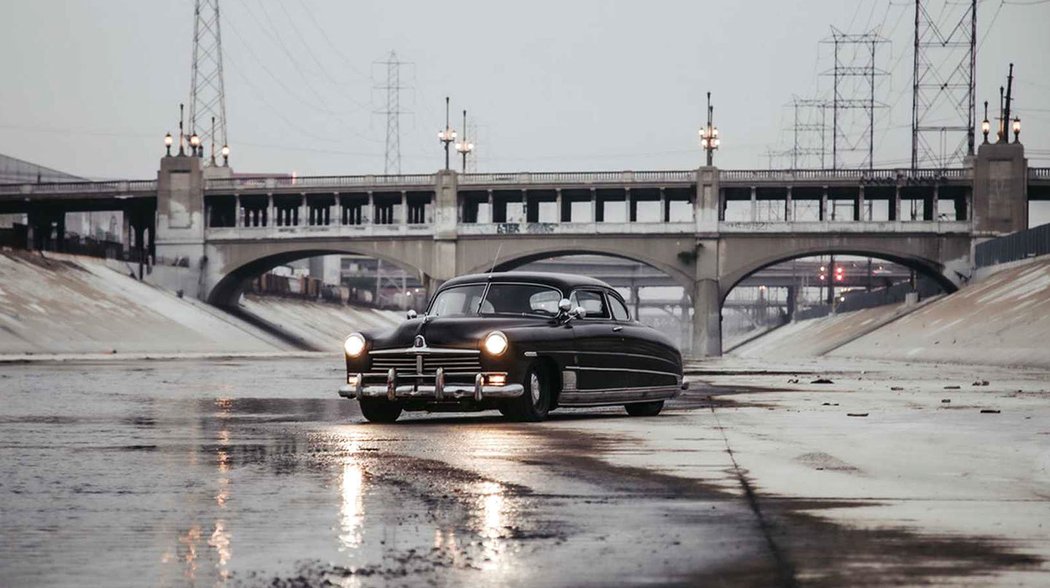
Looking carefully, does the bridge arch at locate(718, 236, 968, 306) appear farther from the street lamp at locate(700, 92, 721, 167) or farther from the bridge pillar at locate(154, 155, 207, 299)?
the bridge pillar at locate(154, 155, 207, 299)

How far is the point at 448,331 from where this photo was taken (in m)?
15.6

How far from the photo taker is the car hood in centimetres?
1549

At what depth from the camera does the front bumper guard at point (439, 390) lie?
15227mm

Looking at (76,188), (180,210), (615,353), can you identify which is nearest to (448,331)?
(615,353)

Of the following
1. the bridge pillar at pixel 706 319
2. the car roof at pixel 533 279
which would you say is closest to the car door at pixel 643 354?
the car roof at pixel 533 279

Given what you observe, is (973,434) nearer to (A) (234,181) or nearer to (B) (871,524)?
(B) (871,524)

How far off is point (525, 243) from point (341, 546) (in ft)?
262

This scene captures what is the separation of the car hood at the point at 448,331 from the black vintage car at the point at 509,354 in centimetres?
1

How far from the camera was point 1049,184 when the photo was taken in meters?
82.4

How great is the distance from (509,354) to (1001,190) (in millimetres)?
72285

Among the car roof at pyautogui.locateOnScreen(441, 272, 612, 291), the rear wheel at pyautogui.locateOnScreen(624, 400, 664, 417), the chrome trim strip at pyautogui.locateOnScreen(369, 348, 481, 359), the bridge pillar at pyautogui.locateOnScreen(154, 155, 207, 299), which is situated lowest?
the rear wheel at pyautogui.locateOnScreen(624, 400, 664, 417)

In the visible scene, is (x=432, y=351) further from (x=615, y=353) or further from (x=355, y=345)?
(x=615, y=353)

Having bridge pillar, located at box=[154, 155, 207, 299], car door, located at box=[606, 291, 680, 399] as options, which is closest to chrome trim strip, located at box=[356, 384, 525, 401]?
car door, located at box=[606, 291, 680, 399]

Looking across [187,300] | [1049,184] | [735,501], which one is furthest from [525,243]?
[735,501]
